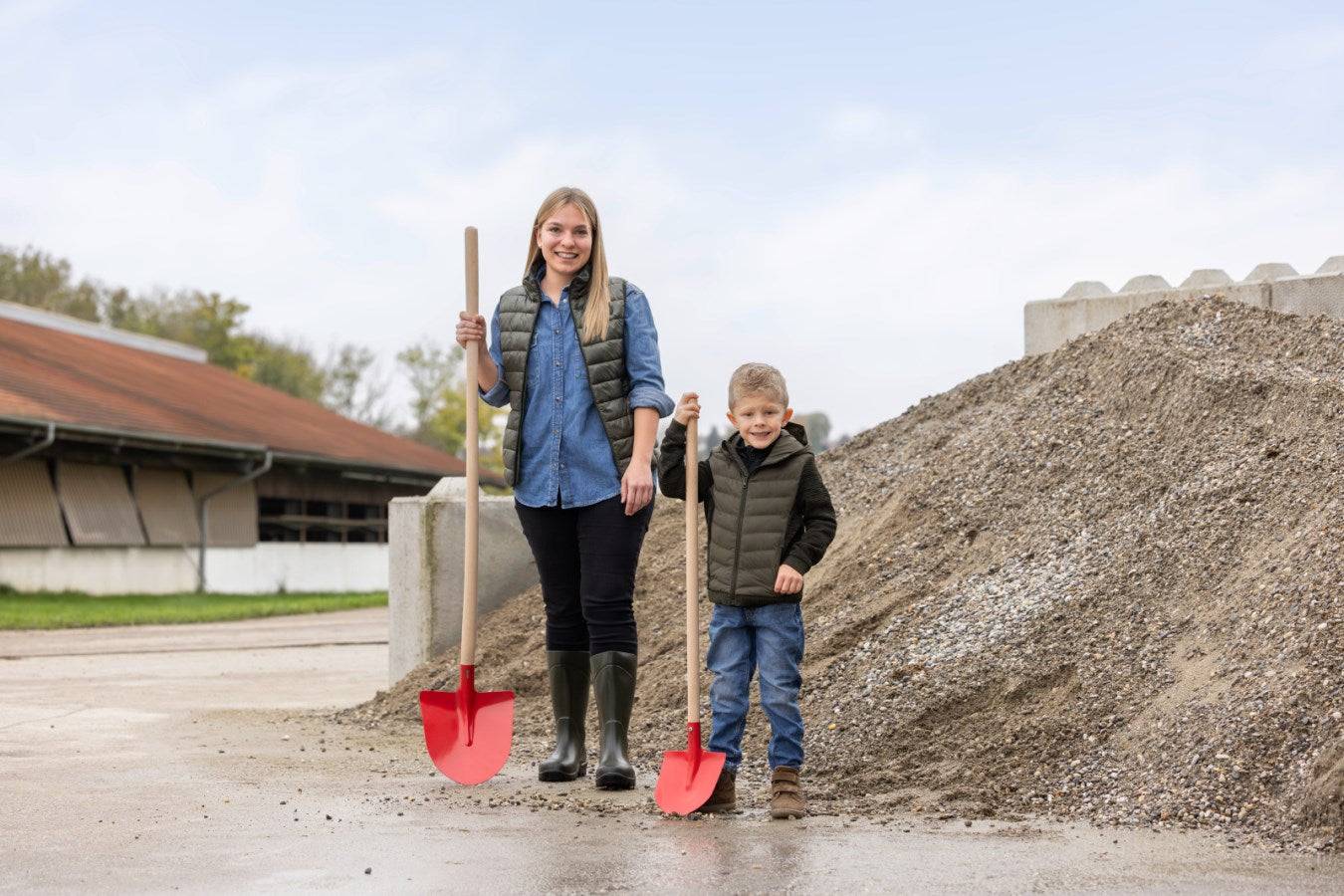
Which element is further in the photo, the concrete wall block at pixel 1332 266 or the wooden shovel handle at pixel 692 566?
the concrete wall block at pixel 1332 266

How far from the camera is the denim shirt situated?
5848 millimetres

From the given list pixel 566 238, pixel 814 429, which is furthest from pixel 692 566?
pixel 814 429

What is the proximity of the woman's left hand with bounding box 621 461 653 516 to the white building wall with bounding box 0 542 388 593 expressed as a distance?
65.2 feet

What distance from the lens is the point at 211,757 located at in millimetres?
6797

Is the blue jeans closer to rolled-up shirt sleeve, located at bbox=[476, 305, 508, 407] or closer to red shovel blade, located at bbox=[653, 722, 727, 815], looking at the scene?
red shovel blade, located at bbox=[653, 722, 727, 815]

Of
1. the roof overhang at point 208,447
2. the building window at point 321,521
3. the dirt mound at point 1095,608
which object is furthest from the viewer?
the building window at point 321,521

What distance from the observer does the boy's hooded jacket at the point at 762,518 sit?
536cm

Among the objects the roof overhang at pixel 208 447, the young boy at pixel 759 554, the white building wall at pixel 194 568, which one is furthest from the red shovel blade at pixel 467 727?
the white building wall at pixel 194 568

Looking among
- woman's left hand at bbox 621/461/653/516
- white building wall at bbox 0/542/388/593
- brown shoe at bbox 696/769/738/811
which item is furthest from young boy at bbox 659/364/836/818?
white building wall at bbox 0/542/388/593

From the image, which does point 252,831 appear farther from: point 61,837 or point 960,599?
point 960,599

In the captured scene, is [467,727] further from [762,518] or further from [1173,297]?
[1173,297]

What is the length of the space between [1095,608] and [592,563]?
202 centimetres

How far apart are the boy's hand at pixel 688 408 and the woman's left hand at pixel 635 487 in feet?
Result: 1.04

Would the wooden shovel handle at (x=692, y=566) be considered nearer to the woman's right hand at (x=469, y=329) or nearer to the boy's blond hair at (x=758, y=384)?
the boy's blond hair at (x=758, y=384)
